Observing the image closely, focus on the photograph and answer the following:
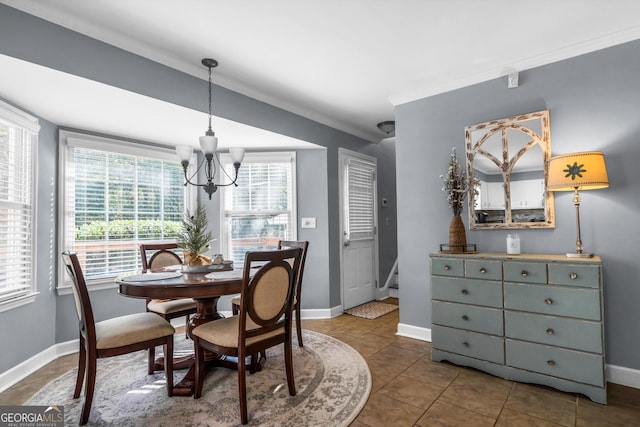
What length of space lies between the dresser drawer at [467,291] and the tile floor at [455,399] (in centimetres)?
57

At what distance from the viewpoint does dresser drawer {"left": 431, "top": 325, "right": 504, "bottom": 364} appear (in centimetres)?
254

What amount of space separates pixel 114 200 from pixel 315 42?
8.95ft

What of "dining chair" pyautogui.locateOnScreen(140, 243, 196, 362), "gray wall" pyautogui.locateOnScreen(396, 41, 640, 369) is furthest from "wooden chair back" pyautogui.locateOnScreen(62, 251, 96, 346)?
"gray wall" pyautogui.locateOnScreen(396, 41, 640, 369)

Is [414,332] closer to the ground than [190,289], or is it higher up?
closer to the ground

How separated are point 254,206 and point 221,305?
1.35m

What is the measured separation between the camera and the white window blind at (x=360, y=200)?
185 inches

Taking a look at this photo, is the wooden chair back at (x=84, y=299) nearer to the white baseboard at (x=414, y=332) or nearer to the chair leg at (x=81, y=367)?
the chair leg at (x=81, y=367)

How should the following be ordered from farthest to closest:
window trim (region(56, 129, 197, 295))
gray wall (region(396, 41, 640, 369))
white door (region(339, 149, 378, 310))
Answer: white door (region(339, 149, 378, 310))
window trim (region(56, 129, 197, 295))
gray wall (region(396, 41, 640, 369))

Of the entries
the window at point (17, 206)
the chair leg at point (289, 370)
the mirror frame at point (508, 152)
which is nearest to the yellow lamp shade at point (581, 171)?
the mirror frame at point (508, 152)

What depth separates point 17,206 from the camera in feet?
9.07

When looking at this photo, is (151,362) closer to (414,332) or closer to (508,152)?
(414,332)

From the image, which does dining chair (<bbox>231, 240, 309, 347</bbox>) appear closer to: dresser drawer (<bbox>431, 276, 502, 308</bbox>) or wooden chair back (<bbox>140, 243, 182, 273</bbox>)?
wooden chair back (<bbox>140, 243, 182, 273</bbox>)

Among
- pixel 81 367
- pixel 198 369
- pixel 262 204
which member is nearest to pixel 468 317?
pixel 198 369

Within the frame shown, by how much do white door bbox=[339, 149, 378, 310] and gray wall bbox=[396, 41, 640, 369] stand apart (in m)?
1.43
